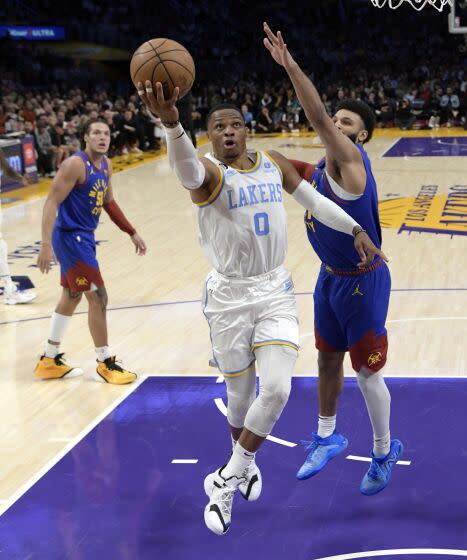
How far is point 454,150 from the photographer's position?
20062mm

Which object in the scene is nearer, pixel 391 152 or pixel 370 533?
pixel 370 533

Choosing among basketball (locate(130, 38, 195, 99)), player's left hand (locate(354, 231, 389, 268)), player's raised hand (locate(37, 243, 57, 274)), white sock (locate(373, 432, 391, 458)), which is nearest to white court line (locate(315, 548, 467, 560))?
white sock (locate(373, 432, 391, 458))

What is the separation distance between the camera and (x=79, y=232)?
646cm

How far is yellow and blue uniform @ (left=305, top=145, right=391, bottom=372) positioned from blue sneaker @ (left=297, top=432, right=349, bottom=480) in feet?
1.78

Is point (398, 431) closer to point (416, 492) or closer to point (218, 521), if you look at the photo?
point (416, 492)

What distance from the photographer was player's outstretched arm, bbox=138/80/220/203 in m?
3.70

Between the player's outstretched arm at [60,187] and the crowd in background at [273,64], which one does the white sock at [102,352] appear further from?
the crowd in background at [273,64]

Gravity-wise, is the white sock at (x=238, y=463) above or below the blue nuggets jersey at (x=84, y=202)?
below

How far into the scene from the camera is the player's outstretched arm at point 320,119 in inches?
160

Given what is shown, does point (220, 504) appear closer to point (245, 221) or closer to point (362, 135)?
point (245, 221)

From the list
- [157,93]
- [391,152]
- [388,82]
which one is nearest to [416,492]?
[157,93]

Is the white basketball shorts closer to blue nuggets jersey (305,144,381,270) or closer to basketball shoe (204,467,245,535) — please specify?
blue nuggets jersey (305,144,381,270)

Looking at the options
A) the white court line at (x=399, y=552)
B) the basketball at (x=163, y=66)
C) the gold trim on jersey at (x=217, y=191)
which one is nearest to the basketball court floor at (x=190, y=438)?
the white court line at (x=399, y=552)

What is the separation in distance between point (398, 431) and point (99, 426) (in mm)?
1879
